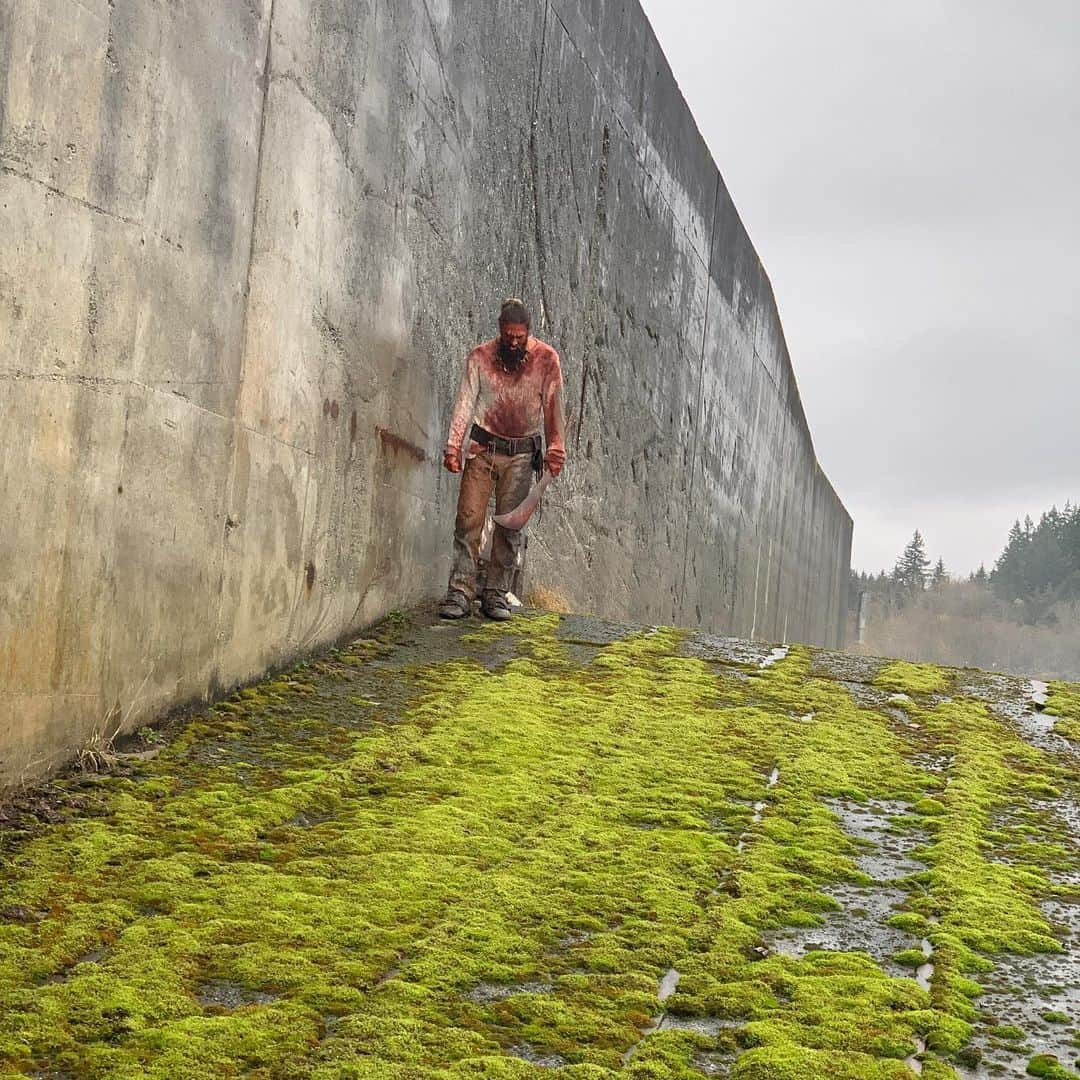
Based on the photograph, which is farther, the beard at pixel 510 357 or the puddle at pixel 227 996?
the beard at pixel 510 357

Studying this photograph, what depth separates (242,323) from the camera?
538 centimetres

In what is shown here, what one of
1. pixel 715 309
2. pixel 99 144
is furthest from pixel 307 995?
pixel 715 309

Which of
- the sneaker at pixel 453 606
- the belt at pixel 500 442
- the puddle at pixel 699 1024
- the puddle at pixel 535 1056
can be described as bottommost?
the puddle at pixel 535 1056

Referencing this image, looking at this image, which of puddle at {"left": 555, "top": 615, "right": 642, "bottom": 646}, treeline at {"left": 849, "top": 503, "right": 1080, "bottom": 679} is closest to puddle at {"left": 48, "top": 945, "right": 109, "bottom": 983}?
puddle at {"left": 555, "top": 615, "right": 642, "bottom": 646}

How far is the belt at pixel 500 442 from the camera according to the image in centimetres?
790

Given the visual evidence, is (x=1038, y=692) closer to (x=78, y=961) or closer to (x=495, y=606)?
(x=495, y=606)

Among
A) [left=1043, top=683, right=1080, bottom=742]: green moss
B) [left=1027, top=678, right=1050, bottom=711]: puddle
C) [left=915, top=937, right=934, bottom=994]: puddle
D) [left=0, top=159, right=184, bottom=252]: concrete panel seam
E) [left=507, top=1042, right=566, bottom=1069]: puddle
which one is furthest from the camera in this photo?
[left=1027, top=678, right=1050, bottom=711]: puddle

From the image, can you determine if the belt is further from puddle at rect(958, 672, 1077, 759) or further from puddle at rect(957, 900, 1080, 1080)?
puddle at rect(957, 900, 1080, 1080)

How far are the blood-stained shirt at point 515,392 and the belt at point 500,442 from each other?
0.08 ft

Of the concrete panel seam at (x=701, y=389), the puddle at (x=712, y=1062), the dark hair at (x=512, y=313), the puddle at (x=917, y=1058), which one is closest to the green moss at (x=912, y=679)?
the dark hair at (x=512, y=313)

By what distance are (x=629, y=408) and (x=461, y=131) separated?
4.71 m

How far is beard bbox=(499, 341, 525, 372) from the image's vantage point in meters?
7.76

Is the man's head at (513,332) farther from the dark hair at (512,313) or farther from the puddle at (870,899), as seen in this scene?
the puddle at (870,899)

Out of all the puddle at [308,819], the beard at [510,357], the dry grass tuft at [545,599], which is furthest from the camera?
the dry grass tuft at [545,599]
